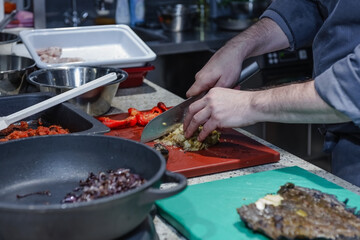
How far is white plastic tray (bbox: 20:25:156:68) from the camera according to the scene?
2.60m

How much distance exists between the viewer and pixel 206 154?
164 cm

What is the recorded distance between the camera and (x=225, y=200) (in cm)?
134

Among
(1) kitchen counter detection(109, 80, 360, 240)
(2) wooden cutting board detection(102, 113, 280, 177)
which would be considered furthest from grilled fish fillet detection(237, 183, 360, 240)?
(2) wooden cutting board detection(102, 113, 280, 177)

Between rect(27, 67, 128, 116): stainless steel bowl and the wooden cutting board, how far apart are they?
292 mm

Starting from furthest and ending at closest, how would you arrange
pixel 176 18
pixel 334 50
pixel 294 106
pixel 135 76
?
pixel 176 18, pixel 135 76, pixel 334 50, pixel 294 106

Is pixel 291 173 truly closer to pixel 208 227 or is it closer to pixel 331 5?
pixel 208 227

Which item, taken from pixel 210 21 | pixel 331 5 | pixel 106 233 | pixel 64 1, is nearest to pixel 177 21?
pixel 210 21

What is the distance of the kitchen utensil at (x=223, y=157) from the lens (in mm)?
1541

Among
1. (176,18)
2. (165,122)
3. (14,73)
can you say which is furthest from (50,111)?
(176,18)

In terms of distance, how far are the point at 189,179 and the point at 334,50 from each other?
67 cm

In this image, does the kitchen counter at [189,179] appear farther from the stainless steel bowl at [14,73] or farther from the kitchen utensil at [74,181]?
the stainless steel bowl at [14,73]

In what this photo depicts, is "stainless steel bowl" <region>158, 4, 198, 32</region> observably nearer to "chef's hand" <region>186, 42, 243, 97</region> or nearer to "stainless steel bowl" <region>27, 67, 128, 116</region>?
"stainless steel bowl" <region>27, 67, 128, 116</region>

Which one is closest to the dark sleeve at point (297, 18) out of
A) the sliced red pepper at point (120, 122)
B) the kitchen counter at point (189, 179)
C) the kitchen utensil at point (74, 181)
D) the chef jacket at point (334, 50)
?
the chef jacket at point (334, 50)

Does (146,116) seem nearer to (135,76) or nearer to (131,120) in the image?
(131,120)
